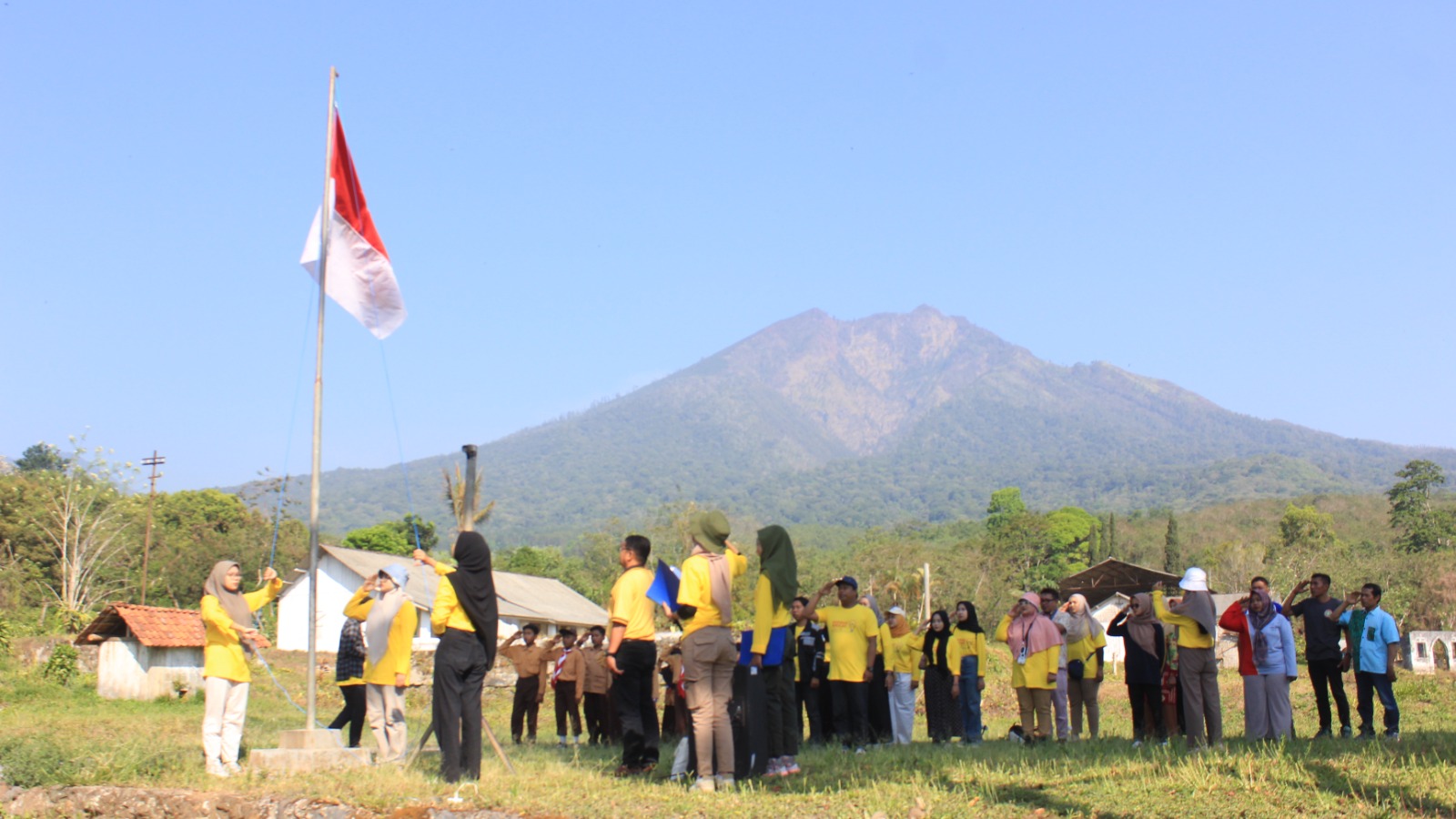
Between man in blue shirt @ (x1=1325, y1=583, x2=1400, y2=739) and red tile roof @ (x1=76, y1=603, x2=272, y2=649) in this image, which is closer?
man in blue shirt @ (x1=1325, y1=583, x2=1400, y2=739)

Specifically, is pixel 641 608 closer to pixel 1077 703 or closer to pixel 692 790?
pixel 692 790

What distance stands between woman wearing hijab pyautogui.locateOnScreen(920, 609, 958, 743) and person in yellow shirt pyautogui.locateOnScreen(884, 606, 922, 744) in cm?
15

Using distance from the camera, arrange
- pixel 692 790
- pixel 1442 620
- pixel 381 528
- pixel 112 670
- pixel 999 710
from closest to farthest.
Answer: pixel 692 790 → pixel 112 670 → pixel 999 710 → pixel 1442 620 → pixel 381 528

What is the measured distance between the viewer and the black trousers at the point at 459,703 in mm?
8164

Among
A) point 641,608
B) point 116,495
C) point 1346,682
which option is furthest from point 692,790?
point 116,495

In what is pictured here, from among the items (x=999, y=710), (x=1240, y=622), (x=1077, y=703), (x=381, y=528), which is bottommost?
(x=999, y=710)

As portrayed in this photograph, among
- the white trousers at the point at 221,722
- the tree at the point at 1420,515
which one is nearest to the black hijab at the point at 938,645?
the white trousers at the point at 221,722

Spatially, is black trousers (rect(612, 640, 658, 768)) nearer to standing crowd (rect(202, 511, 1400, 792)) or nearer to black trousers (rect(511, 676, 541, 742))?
standing crowd (rect(202, 511, 1400, 792))

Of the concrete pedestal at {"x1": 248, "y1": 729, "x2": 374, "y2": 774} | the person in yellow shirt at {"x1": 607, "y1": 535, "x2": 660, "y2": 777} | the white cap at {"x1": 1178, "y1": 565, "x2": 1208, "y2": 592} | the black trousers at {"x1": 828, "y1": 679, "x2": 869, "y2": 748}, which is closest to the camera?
the person in yellow shirt at {"x1": 607, "y1": 535, "x2": 660, "y2": 777}

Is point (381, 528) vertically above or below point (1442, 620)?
above

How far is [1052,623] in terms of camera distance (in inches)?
426

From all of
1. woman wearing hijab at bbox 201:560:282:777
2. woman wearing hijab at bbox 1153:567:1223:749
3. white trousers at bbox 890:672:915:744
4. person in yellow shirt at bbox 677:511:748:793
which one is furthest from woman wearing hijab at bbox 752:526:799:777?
woman wearing hijab at bbox 201:560:282:777

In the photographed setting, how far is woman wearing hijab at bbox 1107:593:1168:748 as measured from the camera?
1103 cm

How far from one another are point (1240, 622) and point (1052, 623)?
1592mm
